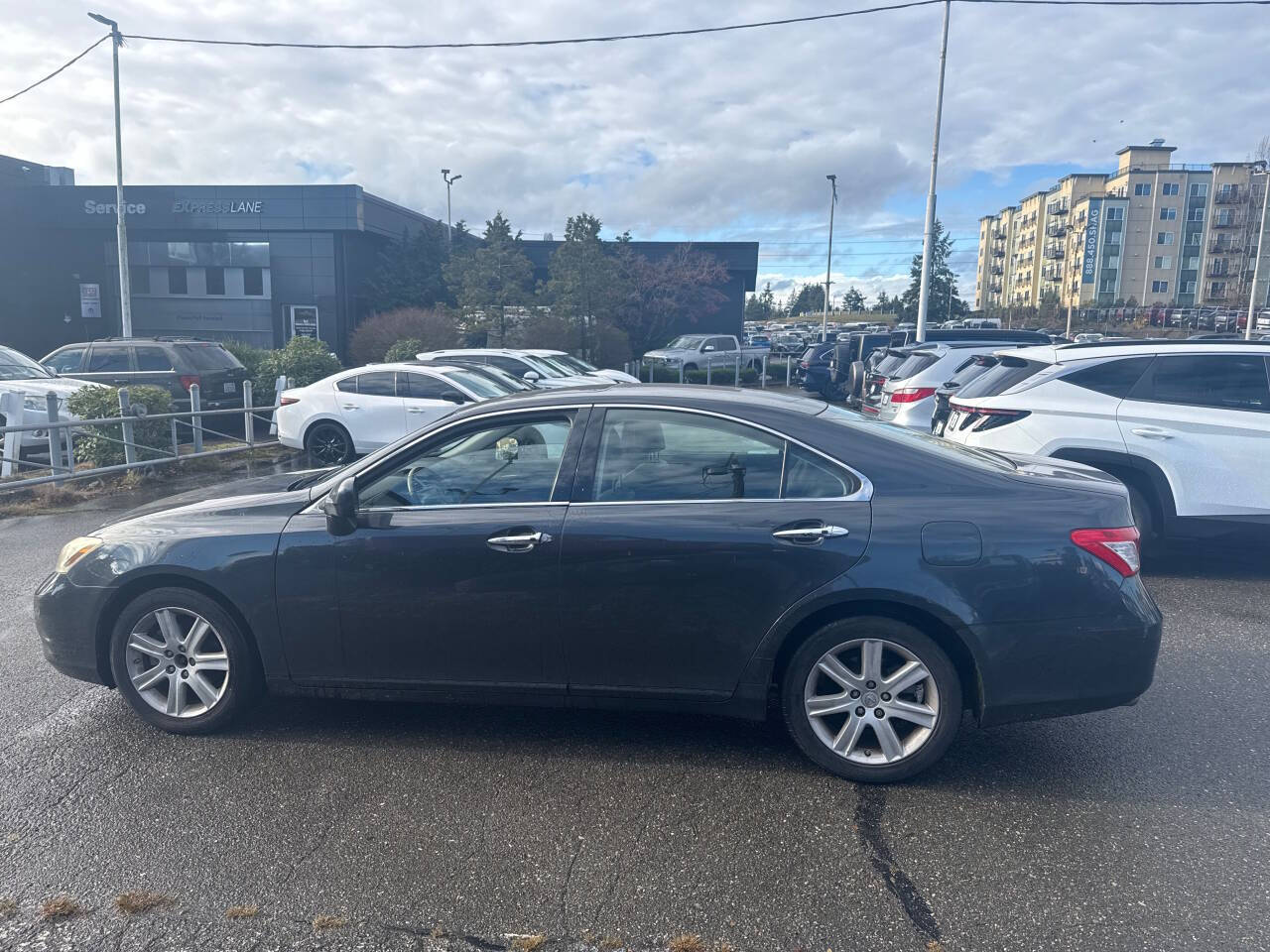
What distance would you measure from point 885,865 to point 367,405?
37.4ft

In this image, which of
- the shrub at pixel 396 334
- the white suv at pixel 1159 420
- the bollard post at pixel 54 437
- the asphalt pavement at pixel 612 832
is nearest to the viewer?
the asphalt pavement at pixel 612 832

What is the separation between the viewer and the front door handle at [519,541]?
4090mm

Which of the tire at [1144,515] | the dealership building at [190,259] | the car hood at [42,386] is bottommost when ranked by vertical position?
the tire at [1144,515]

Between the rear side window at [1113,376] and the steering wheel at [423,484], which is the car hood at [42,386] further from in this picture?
the rear side window at [1113,376]

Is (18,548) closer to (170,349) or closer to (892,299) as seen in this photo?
(170,349)

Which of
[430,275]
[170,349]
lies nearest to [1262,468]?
[170,349]

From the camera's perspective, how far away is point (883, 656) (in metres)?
3.98

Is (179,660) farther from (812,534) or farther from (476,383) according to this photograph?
(476,383)

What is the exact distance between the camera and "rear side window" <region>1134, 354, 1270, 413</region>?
23.8ft

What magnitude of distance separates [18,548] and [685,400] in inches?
289

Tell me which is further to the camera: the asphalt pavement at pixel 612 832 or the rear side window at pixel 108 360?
the rear side window at pixel 108 360

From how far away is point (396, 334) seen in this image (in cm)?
2803

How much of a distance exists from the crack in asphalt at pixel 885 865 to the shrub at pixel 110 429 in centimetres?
1101

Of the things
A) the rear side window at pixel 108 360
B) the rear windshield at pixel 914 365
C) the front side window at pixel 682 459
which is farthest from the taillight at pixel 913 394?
the rear side window at pixel 108 360
